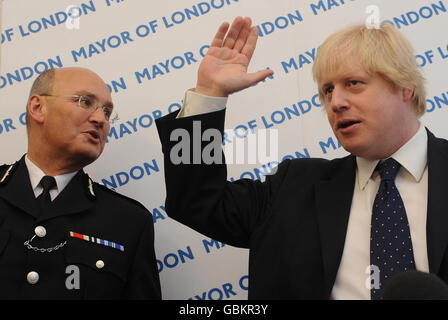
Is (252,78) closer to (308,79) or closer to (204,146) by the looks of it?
(204,146)

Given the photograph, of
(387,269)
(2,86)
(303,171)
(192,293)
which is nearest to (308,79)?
(303,171)

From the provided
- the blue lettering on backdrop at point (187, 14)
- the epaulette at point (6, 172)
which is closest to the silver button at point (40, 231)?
the epaulette at point (6, 172)

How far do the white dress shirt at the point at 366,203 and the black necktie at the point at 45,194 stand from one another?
58 centimetres

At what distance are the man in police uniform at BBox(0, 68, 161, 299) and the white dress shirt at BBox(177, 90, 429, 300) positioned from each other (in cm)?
56

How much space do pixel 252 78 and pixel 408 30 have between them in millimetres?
1034

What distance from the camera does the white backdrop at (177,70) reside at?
2211 millimetres

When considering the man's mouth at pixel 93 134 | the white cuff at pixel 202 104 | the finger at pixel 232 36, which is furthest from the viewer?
the man's mouth at pixel 93 134

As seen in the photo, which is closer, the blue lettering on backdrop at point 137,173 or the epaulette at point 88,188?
the epaulette at point 88,188

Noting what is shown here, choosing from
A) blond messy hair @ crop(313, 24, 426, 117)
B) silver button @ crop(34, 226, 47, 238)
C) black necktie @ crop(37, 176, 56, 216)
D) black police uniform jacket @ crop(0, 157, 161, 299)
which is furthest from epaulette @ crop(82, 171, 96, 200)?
blond messy hair @ crop(313, 24, 426, 117)

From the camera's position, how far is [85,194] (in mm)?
1940

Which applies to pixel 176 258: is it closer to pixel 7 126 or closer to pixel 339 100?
pixel 7 126

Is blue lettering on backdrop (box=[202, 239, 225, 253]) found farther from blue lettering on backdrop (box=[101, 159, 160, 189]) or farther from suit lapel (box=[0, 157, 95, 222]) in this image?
suit lapel (box=[0, 157, 95, 222])

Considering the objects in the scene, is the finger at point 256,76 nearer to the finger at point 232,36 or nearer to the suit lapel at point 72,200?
the finger at point 232,36

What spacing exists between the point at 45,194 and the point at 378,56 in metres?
1.07
